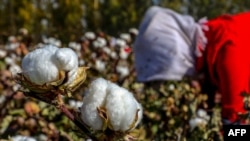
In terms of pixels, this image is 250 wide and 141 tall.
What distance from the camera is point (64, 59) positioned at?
30.8 inches

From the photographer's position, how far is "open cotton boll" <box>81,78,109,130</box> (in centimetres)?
77

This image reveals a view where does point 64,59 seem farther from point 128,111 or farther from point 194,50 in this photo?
point 194,50

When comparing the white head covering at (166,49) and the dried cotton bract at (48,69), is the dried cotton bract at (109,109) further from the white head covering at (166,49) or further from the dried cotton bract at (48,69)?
the white head covering at (166,49)

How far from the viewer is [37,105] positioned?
1.78 meters

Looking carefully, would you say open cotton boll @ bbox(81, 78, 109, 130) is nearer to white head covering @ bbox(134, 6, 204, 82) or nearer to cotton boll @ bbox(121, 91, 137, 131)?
cotton boll @ bbox(121, 91, 137, 131)

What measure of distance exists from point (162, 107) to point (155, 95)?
217mm

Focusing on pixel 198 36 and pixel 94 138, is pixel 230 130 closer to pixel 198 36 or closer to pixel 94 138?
pixel 94 138


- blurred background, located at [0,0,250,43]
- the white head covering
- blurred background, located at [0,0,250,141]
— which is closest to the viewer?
blurred background, located at [0,0,250,141]

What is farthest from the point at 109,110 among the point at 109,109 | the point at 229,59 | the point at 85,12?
the point at 85,12

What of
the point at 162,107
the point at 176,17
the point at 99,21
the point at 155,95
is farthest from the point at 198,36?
the point at 99,21

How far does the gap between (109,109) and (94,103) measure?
0.02 metres

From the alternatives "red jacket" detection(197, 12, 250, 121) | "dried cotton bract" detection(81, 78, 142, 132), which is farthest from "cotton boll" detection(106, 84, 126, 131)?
"red jacket" detection(197, 12, 250, 121)

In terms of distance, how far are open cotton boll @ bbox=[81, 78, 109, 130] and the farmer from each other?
1401mm

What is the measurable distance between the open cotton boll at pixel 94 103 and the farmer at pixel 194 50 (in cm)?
140
